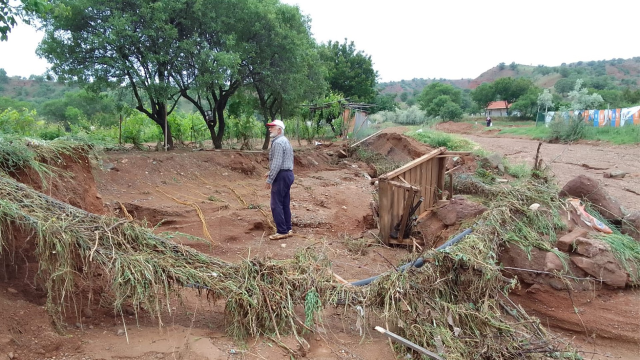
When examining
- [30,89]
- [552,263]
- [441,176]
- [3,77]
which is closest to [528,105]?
[441,176]

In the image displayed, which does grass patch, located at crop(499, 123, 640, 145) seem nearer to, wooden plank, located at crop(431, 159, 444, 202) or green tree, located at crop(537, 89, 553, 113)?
green tree, located at crop(537, 89, 553, 113)

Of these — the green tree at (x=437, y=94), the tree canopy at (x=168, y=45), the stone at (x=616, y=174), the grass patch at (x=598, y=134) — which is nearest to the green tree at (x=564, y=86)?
the green tree at (x=437, y=94)

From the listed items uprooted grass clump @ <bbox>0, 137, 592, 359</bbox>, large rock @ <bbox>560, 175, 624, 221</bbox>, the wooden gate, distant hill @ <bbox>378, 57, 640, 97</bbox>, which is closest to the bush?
large rock @ <bbox>560, 175, 624, 221</bbox>

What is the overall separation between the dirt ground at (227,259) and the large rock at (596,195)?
6.77 feet

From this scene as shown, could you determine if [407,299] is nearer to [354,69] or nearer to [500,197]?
[500,197]

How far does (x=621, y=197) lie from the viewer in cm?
919

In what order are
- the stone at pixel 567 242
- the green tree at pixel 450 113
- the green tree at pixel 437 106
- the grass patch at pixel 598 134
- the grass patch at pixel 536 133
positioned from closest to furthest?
the stone at pixel 567 242 < the grass patch at pixel 598 134 < the grass patch at pixel 536 133 < the green tree at pixel 450 113 < the green tree at pixel 437 106

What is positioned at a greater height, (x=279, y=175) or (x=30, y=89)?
(x=30, y=89)

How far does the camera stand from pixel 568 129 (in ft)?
73.2

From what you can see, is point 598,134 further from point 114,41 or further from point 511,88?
point 511,88

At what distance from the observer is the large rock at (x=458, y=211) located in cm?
520

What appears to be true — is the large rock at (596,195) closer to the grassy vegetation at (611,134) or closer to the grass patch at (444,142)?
the grass patch at (444,142)

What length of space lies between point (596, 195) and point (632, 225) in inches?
24.8

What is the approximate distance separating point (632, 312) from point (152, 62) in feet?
35.2
